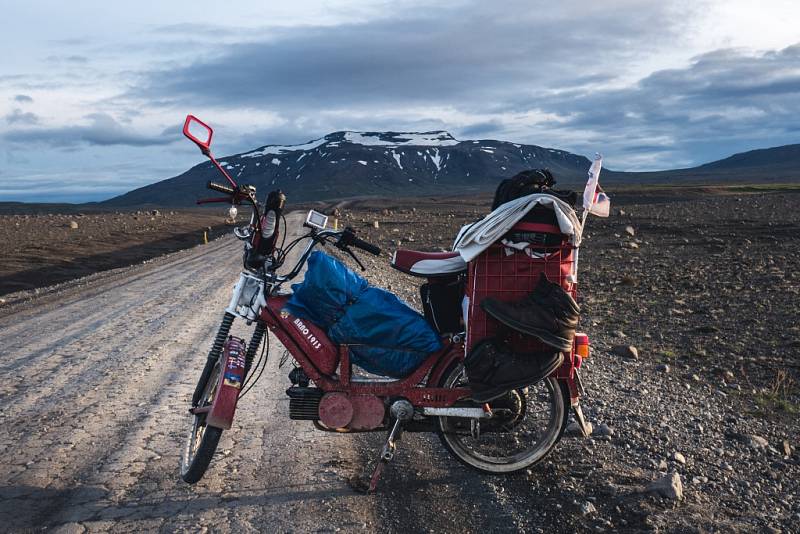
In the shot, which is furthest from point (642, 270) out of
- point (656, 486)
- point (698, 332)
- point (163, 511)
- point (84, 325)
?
point (163, 511)

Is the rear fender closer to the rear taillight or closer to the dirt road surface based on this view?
the dirt road surface

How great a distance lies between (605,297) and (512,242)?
37.6ft

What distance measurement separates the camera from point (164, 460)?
17.3 feet

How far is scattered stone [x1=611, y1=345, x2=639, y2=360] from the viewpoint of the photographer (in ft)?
31.3

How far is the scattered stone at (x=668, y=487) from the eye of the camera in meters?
4.48

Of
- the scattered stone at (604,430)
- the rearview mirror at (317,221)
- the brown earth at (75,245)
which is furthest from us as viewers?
the brown earth at (75,245)

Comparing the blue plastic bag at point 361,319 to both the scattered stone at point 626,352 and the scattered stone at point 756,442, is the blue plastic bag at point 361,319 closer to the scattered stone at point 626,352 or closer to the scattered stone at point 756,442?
the scattered stone at point 756,442

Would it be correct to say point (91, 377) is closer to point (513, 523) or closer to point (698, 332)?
point (513, 523)

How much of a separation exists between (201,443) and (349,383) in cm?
108

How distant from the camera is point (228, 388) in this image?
187 inches

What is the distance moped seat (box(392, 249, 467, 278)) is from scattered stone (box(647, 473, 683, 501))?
192 cm

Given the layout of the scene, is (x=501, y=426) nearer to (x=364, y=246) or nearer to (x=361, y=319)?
(x=361, y=319)

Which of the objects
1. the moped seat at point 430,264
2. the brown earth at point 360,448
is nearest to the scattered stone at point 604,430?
the brown earth at point 360,448

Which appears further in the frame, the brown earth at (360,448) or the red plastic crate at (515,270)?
the red plastic crate at (515,270)
